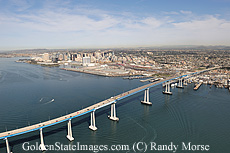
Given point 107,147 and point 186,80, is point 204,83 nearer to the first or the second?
point 186,80

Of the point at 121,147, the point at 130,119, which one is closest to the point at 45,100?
the point at 130,119

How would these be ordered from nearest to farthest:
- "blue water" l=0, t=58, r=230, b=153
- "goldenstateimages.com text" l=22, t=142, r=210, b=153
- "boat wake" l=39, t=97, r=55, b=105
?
"goldenstateimages.com text" l=22, t=142, r=210, b=153
"blue water" l=0, t=58, r=230, b=153
"boat wake" l=39, t=97, r=55, b=105

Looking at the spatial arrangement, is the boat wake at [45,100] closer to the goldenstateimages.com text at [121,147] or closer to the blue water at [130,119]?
the blue water at [130,119]

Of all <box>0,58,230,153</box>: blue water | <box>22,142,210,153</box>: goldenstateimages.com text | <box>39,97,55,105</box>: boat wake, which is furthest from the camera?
<box>39,97,55,105</box>: boat wake

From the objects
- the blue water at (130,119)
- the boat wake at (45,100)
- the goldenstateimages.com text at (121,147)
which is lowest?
the goldenstateimages.com text at (121,147)

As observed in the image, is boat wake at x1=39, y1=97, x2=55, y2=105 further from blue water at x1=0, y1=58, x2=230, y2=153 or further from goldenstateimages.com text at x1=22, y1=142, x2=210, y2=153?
goldenstateimages.com text at x1=22, y1=142, x2=210, y2=153

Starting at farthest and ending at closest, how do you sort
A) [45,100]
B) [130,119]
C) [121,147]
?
1. [45,100]
2. [130,119]
3. [121,147]

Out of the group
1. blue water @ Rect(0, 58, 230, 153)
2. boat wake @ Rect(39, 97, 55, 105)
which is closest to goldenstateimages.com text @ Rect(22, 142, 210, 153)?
blue water @ Rect(0, 58, 230, 153)

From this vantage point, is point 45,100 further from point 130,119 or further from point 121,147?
point 121,147

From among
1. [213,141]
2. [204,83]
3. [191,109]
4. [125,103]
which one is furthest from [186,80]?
[213,141]

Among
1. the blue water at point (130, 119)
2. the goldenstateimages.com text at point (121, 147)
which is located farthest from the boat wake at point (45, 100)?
the goldenstateimages.com text at point (121, 147)

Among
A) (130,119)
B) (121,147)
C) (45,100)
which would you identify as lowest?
(121,147)
